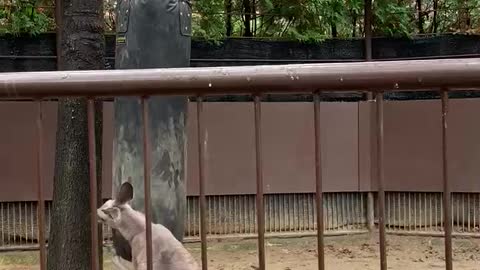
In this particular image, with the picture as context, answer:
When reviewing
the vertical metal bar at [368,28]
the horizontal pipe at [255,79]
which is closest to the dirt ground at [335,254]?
the vertical metal bar at [368,28]

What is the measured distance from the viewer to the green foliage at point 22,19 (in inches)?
332

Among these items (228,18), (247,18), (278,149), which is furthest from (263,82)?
(247,18)

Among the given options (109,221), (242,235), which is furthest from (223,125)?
(109,221)

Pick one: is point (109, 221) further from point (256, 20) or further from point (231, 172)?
point (256, 20)

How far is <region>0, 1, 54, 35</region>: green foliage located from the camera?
8445 millimetres

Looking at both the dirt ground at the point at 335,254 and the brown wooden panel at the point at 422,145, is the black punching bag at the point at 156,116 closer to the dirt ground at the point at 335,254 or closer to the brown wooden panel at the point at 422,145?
the dirt ground at the point at 335,254

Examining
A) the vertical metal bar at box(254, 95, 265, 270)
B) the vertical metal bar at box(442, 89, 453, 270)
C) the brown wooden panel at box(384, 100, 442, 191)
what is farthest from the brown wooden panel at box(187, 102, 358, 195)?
the vertical metal bar at box(442, 89, 453, 270)

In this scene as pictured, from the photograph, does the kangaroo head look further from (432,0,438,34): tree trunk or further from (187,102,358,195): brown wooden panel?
(432,0,438,34): tree trunk

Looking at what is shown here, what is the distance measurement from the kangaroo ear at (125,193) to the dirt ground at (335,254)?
13.6 ft

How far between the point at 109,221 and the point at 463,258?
5.83 meters

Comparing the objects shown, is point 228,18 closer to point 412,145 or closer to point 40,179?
point 412,145

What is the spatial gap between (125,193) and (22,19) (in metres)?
5.92

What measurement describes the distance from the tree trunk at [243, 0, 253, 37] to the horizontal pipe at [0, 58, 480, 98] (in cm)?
744

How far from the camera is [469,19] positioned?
9578 mm
